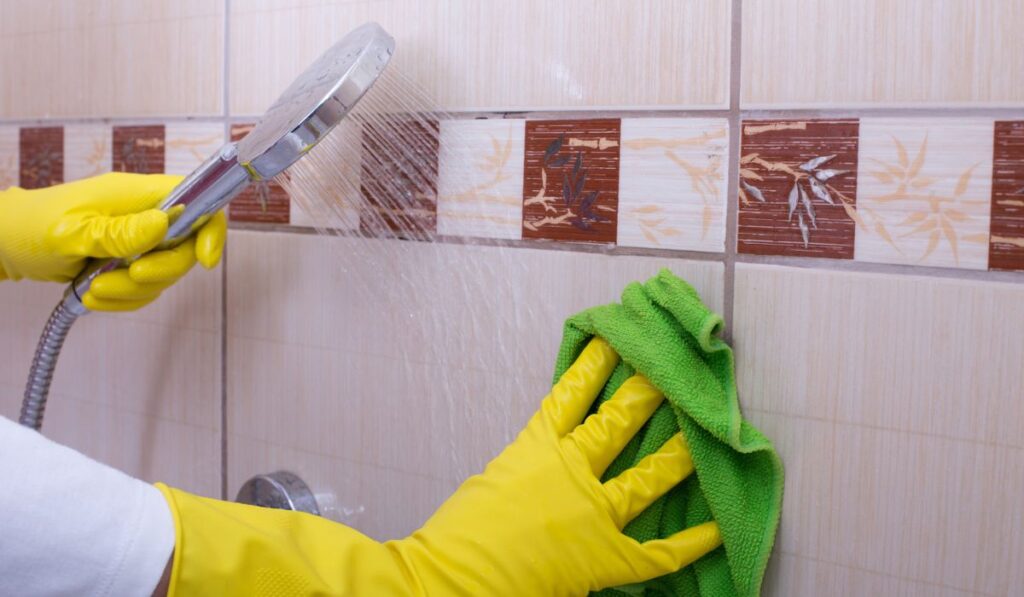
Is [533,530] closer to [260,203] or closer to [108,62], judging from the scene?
[260,203]

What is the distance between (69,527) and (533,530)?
0.32 m

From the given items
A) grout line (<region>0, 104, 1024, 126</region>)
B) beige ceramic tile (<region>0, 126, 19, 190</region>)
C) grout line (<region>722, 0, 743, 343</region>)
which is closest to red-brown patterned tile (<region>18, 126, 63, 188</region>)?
beige ceramic tile (<region>0, 126, 19, 190</region>)

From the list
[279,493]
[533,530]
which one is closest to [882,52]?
[533,530]

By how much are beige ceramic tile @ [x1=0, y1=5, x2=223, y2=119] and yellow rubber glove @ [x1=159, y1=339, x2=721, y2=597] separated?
540mm

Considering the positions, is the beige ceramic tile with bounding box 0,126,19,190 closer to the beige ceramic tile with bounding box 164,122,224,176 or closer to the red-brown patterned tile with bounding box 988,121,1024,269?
the beige ceramic tile with bounding box 164,122,224,176

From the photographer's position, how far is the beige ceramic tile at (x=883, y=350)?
65cm

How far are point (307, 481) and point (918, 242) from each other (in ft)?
2.11

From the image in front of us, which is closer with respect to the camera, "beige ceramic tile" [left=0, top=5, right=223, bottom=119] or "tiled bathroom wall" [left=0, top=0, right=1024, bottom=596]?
"tiled bathroom wall" [left=0, top=0, right=1024, bottom=596]

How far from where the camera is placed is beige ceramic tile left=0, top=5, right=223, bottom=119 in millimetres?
1056

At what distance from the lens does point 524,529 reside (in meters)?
0.72

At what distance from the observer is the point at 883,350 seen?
2.24 feet

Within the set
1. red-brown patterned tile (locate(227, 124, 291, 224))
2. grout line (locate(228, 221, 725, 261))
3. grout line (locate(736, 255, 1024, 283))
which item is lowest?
grout line (locate(736, 255, 1024, 283))

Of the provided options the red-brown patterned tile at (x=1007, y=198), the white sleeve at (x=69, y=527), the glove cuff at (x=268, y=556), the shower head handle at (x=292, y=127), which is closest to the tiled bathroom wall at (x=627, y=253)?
the red-brown patterned tile at (x=1007, y=198)

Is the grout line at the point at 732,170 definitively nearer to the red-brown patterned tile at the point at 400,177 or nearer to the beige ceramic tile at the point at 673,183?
the beige ceramic tile at the point at 673,183
